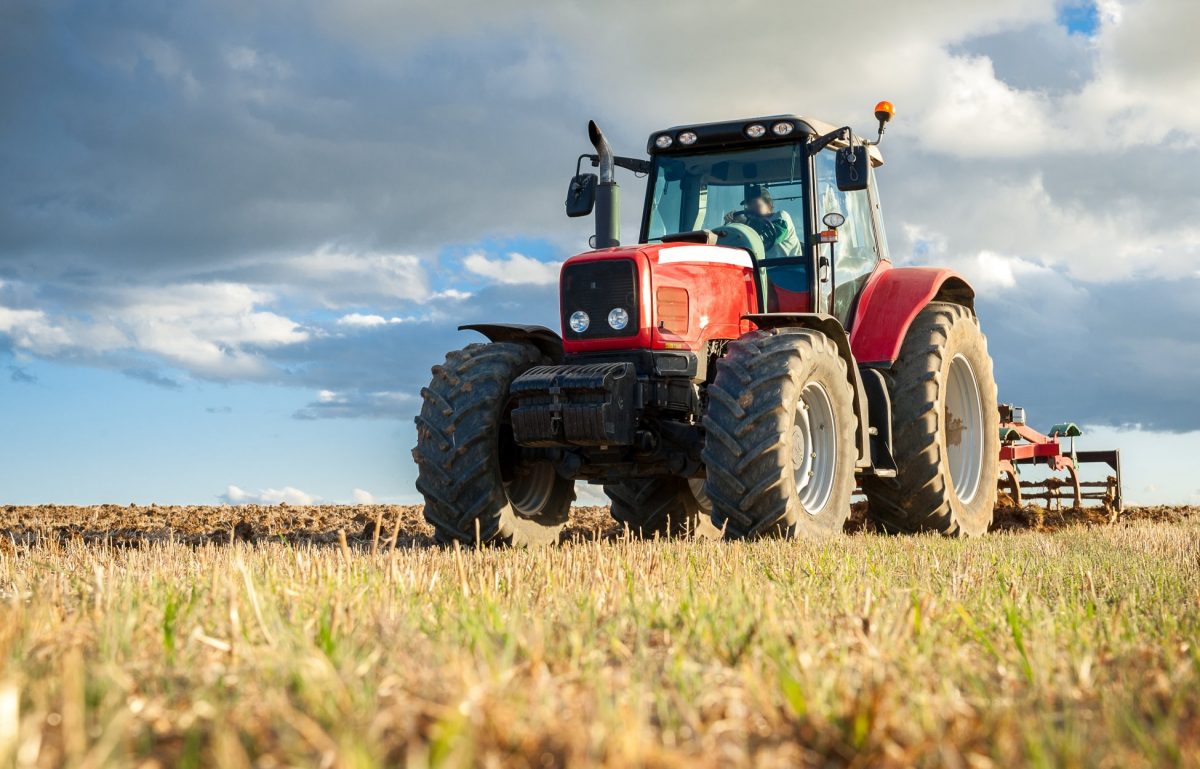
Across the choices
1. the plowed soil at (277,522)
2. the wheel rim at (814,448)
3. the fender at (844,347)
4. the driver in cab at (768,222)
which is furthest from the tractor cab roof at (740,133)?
the plowed soil at (277,522)

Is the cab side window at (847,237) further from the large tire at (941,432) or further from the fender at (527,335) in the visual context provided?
the fender at (527,335)

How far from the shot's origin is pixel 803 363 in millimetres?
7195

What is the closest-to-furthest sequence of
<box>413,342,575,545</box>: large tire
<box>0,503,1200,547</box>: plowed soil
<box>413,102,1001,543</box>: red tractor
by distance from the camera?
<box>413,102,1001,543</box>: red tractor
<box>413,342,575,545</box>: large tire
<box>0,503,1200,547</box>: plowed soil

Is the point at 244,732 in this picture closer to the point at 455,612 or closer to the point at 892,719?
the point at 892,719

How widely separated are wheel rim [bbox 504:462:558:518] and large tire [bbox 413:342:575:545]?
8cm

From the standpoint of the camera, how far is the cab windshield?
862cm

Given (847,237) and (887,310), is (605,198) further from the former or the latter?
(887,310)

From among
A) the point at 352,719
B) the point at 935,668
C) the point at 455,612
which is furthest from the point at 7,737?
the point at 935,668

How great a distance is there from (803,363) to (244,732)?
220 inches

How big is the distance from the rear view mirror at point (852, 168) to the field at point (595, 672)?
12.3 feet

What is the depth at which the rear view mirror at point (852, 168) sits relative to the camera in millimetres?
7961

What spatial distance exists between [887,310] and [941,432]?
1.03 metres

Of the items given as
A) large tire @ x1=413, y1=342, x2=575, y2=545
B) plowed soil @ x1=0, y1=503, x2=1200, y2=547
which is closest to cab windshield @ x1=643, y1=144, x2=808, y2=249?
large tire @ x1=413, y1=342, x2=575, y2=545

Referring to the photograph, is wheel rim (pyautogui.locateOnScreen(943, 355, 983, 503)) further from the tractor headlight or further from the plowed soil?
the tractor headlight
